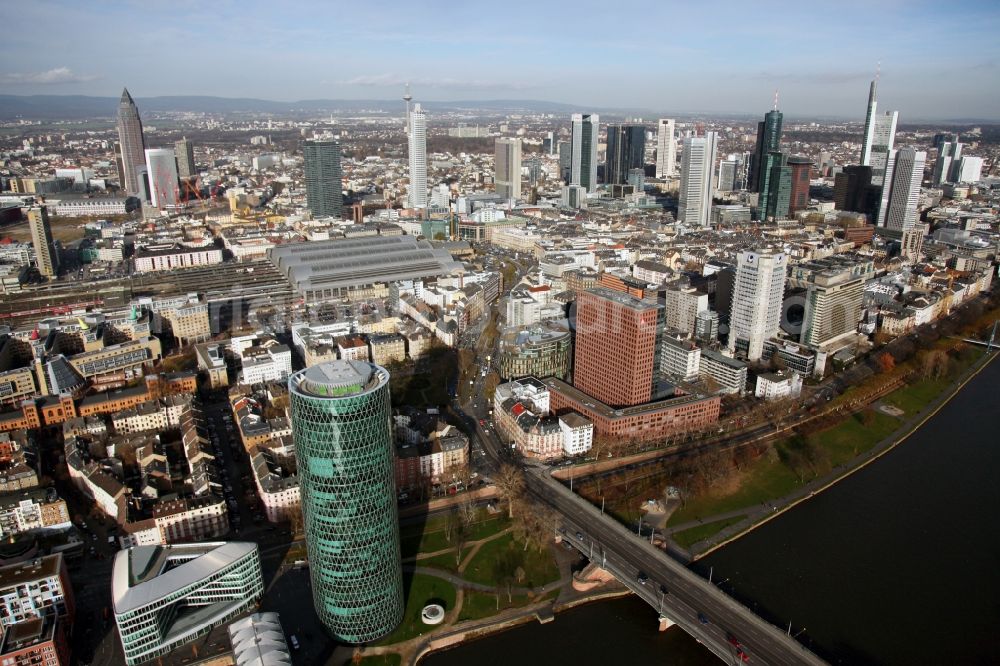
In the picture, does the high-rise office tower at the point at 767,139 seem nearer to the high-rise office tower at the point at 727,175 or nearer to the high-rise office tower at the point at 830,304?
the high-rise office tower at the point at 727,175

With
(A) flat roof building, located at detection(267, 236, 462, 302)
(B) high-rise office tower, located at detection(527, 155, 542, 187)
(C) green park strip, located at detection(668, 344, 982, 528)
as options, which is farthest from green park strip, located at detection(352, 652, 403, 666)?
(B) high-rise office tower, located at detection(527, 155, 542, 187)

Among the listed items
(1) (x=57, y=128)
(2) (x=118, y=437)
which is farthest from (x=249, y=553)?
(1) (x=57, y=128)

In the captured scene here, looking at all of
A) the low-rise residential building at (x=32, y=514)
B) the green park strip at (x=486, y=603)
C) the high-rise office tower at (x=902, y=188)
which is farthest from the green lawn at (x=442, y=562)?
the high-rise office tower at (x=902, y=188)

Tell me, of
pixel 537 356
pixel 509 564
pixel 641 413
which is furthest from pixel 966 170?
pixel 509 564

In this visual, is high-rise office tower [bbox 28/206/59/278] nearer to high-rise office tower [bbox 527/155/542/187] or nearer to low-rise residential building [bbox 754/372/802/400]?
low-rise residential building [bbox 754/372/802/400]

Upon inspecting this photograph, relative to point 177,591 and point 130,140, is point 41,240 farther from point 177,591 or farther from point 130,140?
point 177,591

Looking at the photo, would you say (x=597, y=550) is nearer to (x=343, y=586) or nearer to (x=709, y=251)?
(x=343, y=586)
